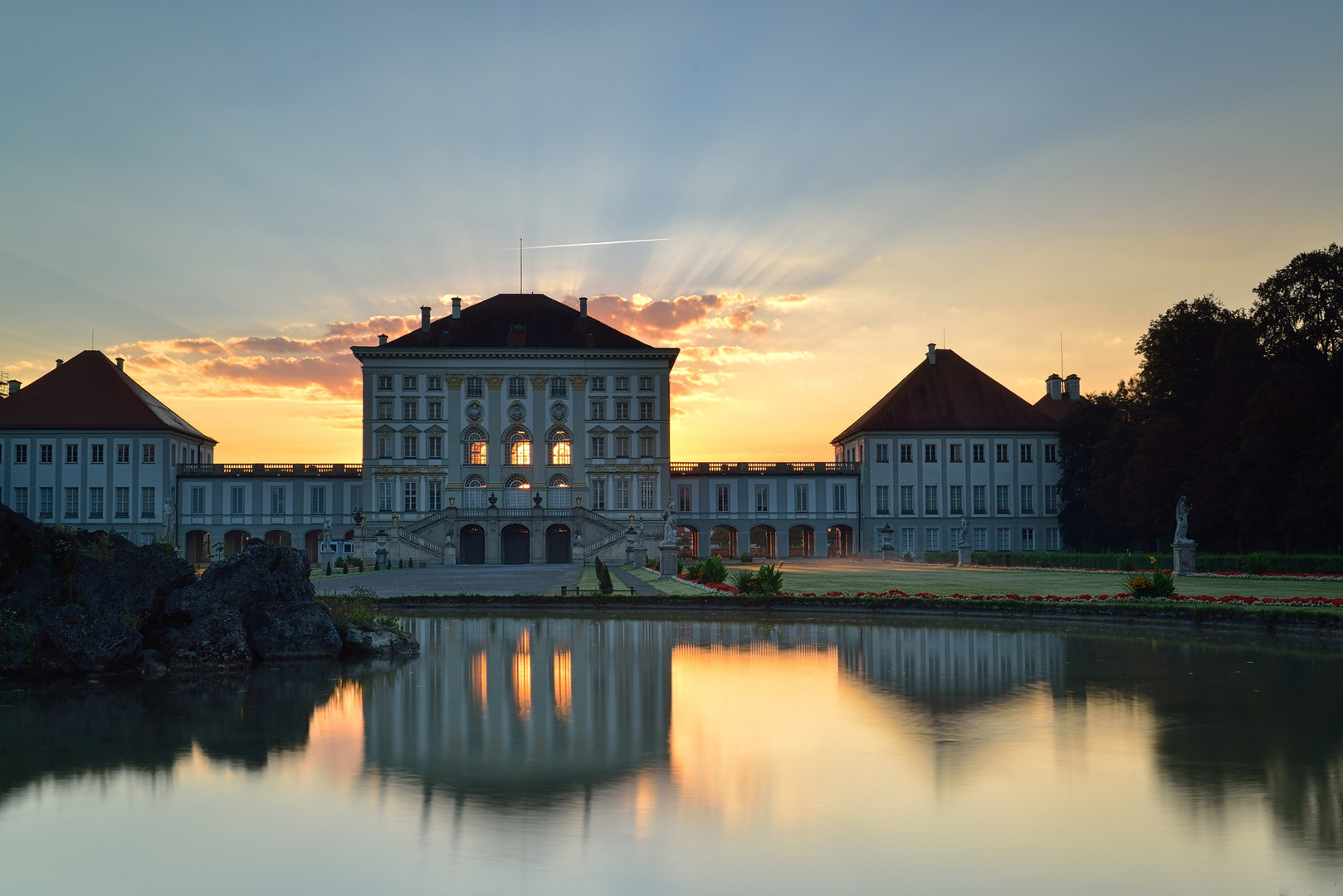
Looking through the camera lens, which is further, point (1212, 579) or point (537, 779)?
point (1212, 579)

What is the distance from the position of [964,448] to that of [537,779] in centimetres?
6707

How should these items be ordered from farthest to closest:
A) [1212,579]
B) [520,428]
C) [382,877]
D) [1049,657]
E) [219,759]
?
[520,428] < [1212,579] < [1049,657] < [219,759] < [382,877]

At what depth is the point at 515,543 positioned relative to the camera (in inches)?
2557

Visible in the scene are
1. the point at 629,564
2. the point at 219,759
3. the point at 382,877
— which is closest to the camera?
the point at 382,877

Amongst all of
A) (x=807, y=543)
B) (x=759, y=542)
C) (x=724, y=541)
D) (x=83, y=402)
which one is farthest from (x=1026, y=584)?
(x=83, y=402)

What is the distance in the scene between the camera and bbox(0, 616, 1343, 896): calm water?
716cm

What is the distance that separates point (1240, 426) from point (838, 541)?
3578 cm

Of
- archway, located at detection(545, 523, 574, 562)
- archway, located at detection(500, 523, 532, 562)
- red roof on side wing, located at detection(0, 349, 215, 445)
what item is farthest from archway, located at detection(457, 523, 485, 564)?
red roof on side wing, located at detection(0, 349, 215, 445)

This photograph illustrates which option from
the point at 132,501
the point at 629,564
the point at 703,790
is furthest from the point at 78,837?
the point at 132,501

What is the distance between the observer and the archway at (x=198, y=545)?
72812 mm

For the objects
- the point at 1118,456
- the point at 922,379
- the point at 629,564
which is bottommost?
the point at 629,564

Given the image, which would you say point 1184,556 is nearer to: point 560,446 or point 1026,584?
point 1026,584

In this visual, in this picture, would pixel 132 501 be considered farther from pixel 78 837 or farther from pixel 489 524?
pixel 78 837

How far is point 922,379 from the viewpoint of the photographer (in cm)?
7581
